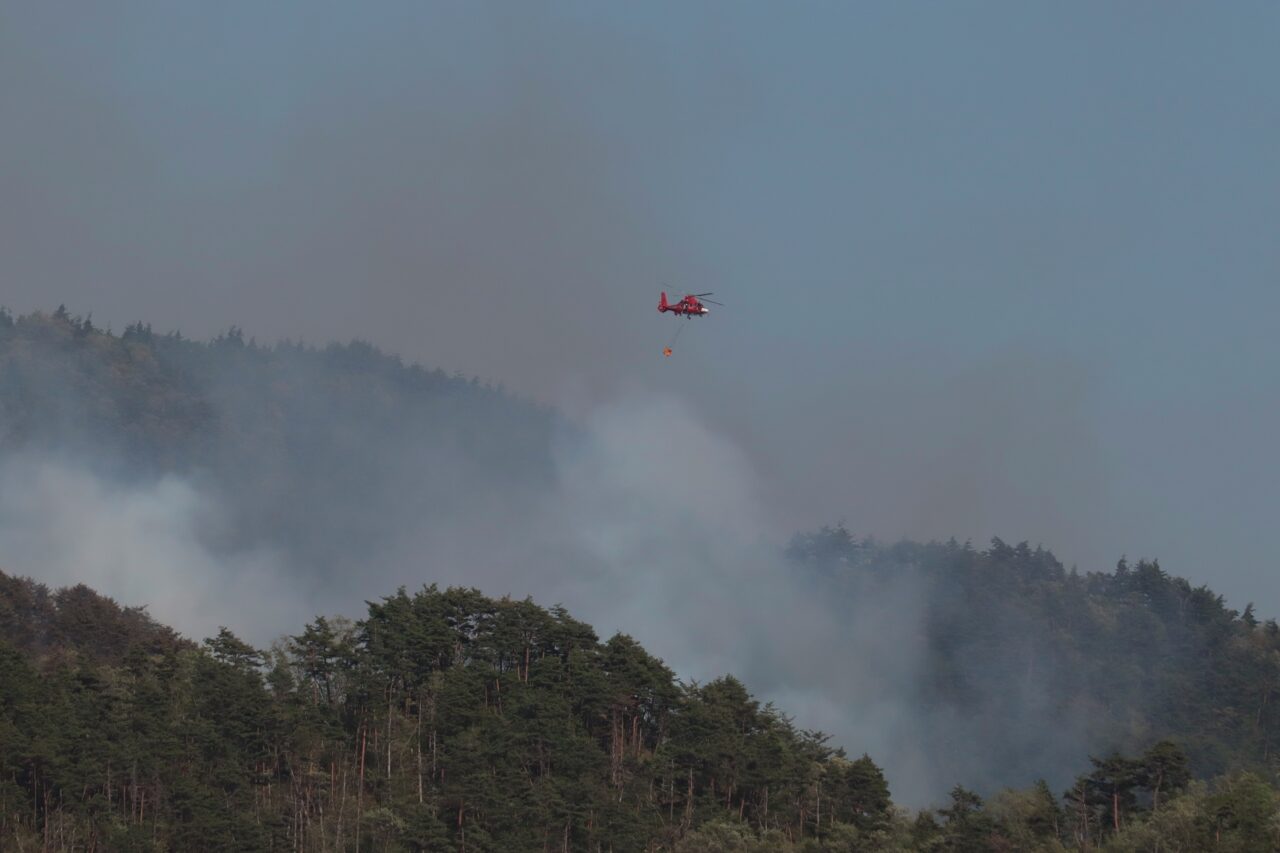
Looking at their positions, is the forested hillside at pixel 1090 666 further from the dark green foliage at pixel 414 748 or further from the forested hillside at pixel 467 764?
the dark green foliage at pixel 414 748

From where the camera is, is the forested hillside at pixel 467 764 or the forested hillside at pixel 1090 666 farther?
the forested hillside at pixel 1090 666

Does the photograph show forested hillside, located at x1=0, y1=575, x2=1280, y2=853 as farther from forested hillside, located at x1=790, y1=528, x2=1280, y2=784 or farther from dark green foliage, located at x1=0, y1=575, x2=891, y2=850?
forested hillside, located at x1=790, y1=528, x2=1280, y2=784

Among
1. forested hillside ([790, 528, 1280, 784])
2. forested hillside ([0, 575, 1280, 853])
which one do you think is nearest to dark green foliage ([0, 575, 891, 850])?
forested hillside ([0, 575, 1280, 853])

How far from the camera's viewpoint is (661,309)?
9531 centimetres

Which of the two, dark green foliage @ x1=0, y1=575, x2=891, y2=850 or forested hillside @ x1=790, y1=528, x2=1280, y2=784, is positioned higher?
forested hillside @ x1=790, y1=528, x2=1280, y2=784

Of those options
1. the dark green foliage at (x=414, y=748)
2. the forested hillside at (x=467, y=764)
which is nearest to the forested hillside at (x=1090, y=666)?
the forested hillside at (x=467, y=764)

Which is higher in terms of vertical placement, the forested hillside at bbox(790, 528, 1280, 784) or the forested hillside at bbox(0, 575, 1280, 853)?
A: the forested hillside at bbox(790, 528, 1280, 784)

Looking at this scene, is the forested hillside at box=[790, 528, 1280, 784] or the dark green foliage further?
the forested hillside at box=[790, 528, 1280, 784]

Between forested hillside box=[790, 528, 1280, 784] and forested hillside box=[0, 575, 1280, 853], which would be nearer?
forested hillside box=[0, 575, 1280, 853]

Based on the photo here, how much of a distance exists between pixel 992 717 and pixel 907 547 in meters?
43.0

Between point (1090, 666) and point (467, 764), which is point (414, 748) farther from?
point (1090, 666)

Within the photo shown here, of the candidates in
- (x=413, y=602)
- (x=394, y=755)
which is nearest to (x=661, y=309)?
(x=413, y=602)

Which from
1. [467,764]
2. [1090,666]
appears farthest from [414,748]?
[1090,666]

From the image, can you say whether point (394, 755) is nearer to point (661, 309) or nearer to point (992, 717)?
point (661, 309)
